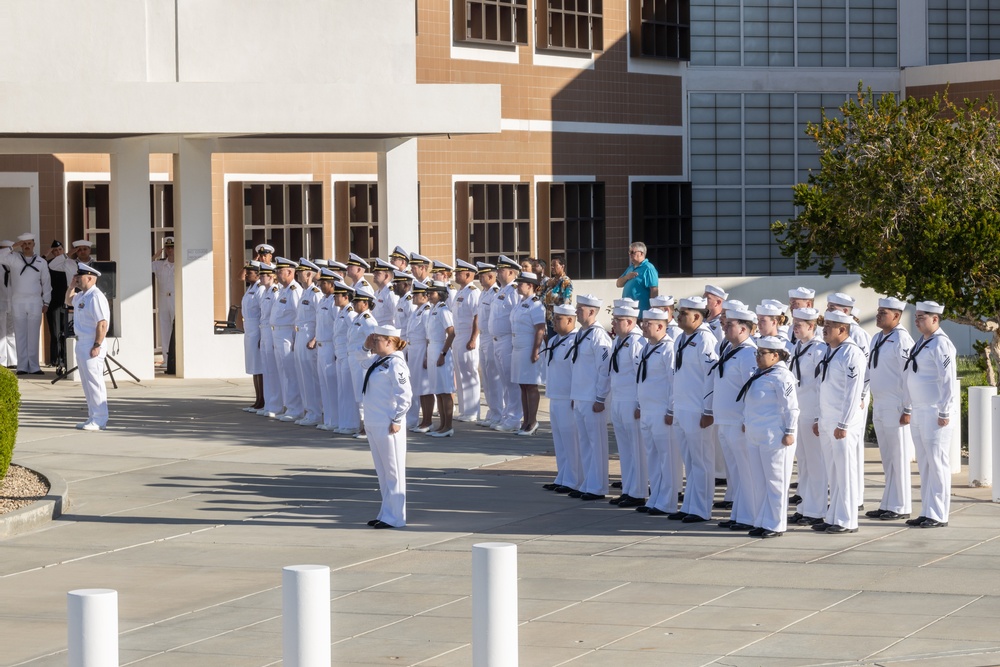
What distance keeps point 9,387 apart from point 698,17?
21.1 meters

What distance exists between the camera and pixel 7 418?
14.2m

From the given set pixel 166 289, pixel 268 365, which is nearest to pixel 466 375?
pixel 268 365

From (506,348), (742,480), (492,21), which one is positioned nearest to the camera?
(742,480)

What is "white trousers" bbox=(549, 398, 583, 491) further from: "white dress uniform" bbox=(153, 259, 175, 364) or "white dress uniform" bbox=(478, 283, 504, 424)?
"white dress uniform" bbox=(153, 259, 175, 364)

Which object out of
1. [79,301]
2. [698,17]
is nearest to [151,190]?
[79,301]

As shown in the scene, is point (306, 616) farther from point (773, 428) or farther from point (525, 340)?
point (525, 340)

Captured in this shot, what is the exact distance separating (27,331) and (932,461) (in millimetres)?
15204

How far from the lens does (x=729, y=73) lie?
32.5 meters

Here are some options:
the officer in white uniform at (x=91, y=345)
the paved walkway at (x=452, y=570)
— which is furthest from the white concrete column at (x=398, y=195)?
the paved walkway at (x=452, y=570)

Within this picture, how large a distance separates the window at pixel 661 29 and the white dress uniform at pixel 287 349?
519 inches

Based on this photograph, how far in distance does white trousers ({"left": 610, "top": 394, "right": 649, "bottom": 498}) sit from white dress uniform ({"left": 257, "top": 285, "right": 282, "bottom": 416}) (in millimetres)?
6990

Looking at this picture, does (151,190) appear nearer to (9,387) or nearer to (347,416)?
(347,416)

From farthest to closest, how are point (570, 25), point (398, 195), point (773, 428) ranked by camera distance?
1. point (570, 25)
2. point (398, 195)
3. point (773, 428)

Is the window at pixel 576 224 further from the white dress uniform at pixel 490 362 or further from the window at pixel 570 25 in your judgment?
the white dress uniform at pixel 490 362
